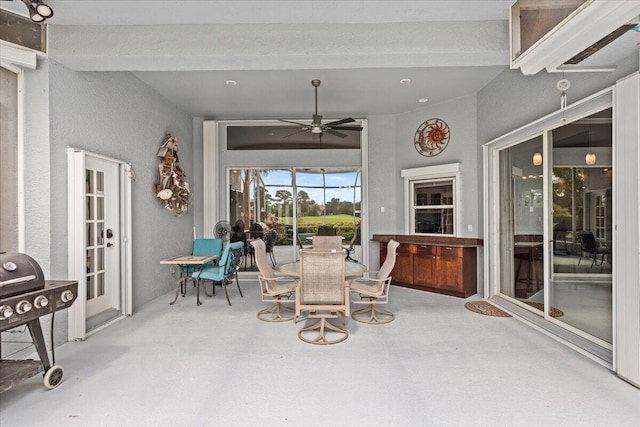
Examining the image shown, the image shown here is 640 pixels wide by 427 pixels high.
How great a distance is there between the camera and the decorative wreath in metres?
4.90

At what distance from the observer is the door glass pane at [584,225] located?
2.94 m

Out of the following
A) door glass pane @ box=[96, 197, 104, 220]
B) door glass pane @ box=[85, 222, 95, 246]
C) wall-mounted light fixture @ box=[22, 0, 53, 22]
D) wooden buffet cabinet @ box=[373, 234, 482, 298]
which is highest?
wall-mounted light fixture @ box=[22, 0, 53, 22]

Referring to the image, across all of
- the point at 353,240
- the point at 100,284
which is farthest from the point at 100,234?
the point at 353,240

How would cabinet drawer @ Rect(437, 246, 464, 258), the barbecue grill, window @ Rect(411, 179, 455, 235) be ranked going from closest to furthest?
the barbecue grill, cabinet drawer @ Rect(437, 246, 464, 258), window @ Rect(411, 179, 455, 235)

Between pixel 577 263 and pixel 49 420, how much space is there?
4621mm

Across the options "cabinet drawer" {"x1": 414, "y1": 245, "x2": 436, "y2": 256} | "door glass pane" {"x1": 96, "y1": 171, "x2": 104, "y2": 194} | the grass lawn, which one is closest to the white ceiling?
"door glass pane" {"x1": 96, "y1": 171, "x2": 104, "y2": 194}

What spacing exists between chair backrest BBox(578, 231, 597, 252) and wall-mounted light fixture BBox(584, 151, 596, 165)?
2.22 ft

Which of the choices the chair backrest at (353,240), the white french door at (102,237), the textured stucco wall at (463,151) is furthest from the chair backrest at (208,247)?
the textured stucco wall at (463,151)

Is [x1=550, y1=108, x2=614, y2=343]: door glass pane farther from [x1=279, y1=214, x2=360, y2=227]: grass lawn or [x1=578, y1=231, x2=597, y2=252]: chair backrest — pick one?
[x1=279, y1=214, x2=360, y2=227]: grass lawn

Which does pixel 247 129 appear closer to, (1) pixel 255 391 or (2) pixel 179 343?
(2) pixel 179 343

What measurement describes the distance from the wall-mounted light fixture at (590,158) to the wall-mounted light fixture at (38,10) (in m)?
4.78

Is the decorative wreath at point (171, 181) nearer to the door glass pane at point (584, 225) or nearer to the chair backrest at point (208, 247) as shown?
the chair backrest at point (208, 247)

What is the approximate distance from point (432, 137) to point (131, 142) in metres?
4.74

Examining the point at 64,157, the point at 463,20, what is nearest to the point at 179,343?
the point at 64,157
